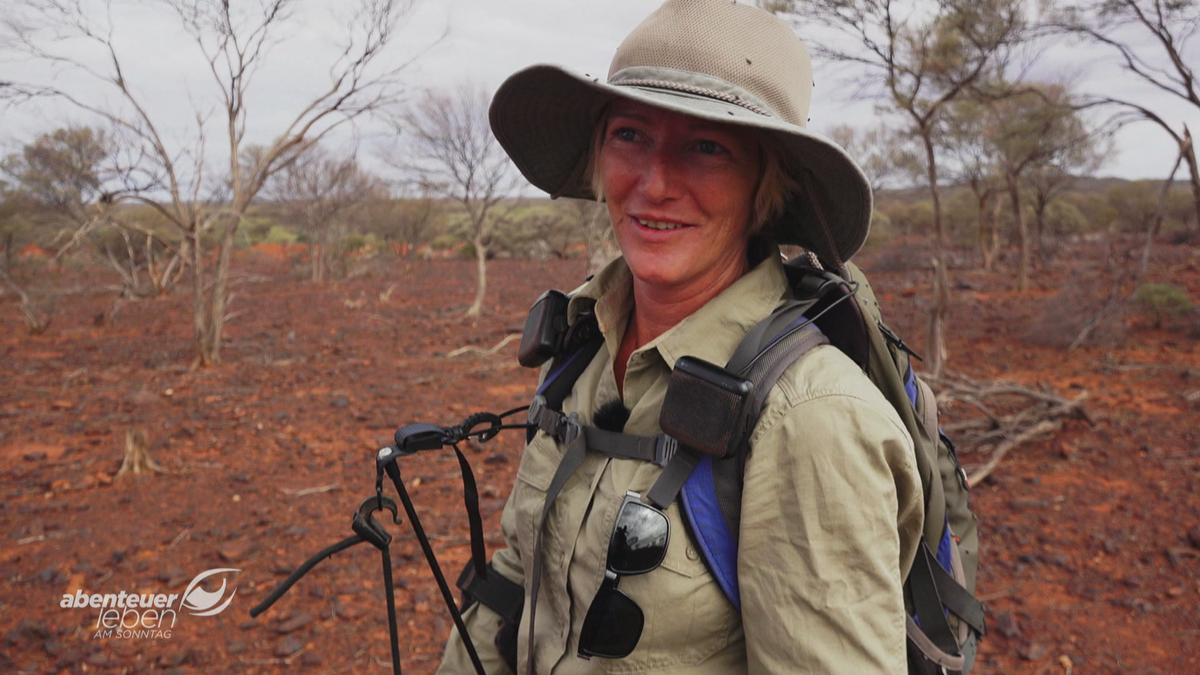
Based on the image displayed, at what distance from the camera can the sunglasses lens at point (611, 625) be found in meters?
1.09

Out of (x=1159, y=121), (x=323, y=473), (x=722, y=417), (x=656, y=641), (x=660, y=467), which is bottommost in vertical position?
(x=323, y=473)

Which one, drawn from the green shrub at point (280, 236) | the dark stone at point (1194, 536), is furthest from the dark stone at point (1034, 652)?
the green shrub at point (280, 236)

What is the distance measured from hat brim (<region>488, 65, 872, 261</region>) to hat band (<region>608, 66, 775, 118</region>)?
0.6 inches

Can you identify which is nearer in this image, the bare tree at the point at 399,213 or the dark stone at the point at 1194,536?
the dark stone at the point at 1194,536

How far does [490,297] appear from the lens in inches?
790

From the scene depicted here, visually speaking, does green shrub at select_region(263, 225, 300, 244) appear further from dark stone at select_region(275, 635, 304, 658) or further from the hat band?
the hat band

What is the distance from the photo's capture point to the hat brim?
1142 mm

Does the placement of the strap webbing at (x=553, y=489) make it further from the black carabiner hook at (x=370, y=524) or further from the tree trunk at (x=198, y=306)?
the tree trunk at (x=198, y=306)

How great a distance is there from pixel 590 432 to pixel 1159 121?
11016mm

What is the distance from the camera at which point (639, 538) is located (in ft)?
3.49

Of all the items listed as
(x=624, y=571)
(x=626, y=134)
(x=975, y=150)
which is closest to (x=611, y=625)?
(x=624, y=571)

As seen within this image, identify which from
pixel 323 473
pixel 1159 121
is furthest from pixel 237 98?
pixel 1159 121

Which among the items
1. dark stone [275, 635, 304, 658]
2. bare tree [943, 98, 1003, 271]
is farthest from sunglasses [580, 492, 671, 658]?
bare tree [943, 98, 1003, 271]

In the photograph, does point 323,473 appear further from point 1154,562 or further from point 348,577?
point 1154,562
